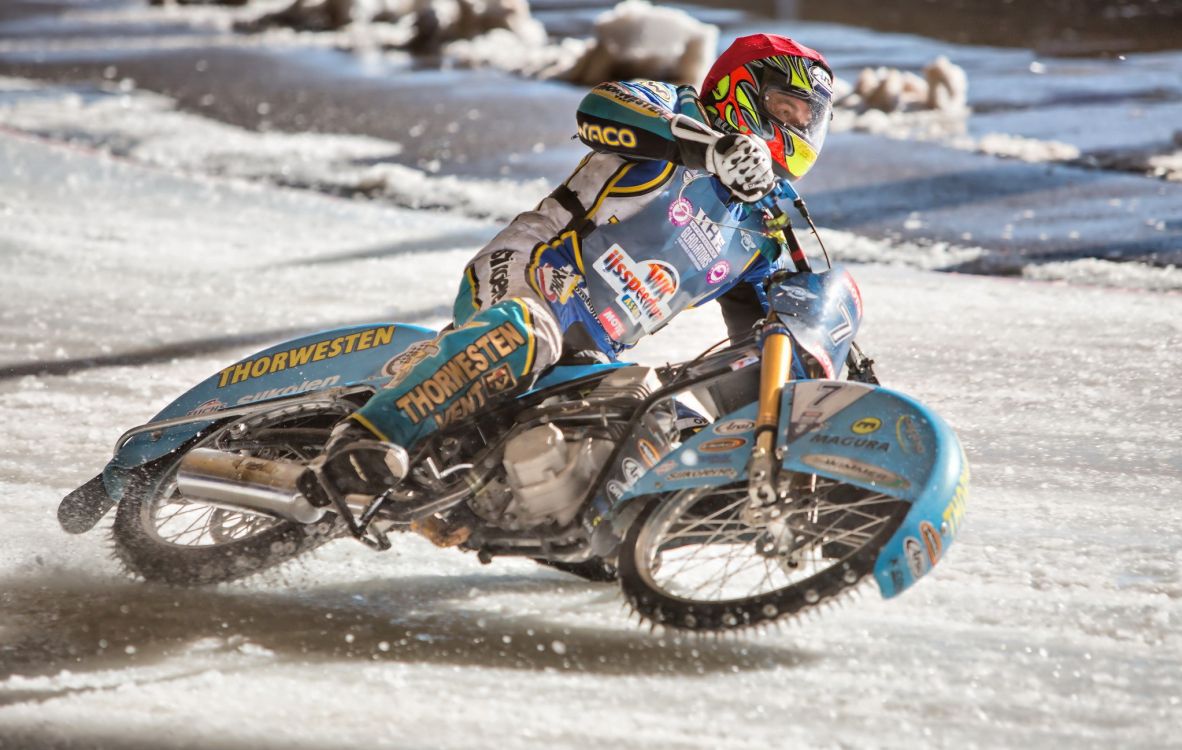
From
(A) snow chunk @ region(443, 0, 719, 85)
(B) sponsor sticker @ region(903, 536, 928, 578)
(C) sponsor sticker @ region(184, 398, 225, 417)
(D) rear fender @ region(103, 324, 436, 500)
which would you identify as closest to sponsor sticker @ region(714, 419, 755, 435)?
(B) sponsor sticker @ region(903, 536, 928, 578)

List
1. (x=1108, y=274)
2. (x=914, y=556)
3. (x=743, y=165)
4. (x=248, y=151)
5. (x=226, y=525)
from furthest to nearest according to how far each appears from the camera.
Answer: (x=248, y=151)
(x=1108, y=274)
(x=226, y=525)
(x=743, y=165)
(x=914, y=556)

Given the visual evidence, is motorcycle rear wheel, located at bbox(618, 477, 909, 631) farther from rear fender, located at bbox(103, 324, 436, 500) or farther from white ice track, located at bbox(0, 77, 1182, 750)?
rear fender, located at bbox(103, 324, 436, 500)

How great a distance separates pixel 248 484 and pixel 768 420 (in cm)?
140

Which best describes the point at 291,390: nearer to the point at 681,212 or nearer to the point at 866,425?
the point at 681,212

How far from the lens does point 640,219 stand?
4.07 meters

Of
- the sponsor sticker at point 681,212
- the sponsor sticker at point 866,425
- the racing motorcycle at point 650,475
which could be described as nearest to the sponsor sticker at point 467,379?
the racing motorcycle at point 650,475

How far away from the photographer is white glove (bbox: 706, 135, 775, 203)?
3.65 metres

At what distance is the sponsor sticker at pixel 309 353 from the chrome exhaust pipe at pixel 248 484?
406 mm

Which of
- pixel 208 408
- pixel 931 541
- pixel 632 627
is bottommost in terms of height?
pixel 632 627

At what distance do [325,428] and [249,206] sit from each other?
5.56 metres

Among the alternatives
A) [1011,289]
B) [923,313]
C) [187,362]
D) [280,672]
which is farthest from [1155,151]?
[280,672]

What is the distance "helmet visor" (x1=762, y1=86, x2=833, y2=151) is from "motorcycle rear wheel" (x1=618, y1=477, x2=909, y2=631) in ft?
3.44

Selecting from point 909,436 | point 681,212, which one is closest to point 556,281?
point 681,212

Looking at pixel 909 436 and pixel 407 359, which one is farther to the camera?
pixel 407 359
